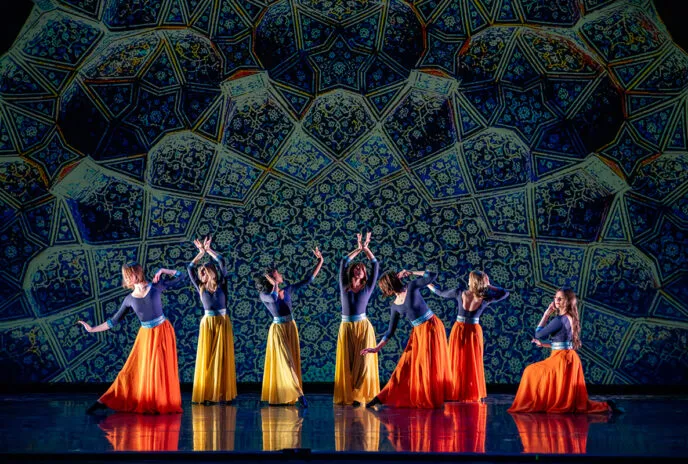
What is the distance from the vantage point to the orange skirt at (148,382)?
8.88m

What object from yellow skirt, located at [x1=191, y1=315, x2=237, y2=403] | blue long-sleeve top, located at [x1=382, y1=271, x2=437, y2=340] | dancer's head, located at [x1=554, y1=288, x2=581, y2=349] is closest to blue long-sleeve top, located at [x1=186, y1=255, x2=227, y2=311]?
yellow skirt, located at [x1=191, y1=315, x2=237, y2=403]

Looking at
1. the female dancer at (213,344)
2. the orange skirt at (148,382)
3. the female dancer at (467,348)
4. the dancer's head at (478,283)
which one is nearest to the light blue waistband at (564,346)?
the dancer's head at (478,283)

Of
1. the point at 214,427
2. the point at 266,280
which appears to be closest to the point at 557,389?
the point at 266,280

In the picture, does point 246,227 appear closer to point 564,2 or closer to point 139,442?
point 564,2

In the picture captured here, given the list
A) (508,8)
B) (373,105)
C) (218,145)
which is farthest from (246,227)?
(508,8)

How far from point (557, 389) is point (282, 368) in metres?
3.23

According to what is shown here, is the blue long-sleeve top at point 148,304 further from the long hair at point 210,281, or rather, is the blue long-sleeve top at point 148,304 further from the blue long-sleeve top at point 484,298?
the blue long-sleeve top at point 484,298

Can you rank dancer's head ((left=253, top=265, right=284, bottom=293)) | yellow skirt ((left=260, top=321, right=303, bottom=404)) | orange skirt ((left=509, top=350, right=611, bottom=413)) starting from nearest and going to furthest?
orange skirt ((left=509, top=350, right=611, bottom=413))
yellow skirt ((left=260, top=321, right=303, bottom=404))
dancer's head ((left=253, top=265, right=284, bottom=293))

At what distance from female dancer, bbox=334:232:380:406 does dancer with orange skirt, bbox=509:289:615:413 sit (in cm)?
192

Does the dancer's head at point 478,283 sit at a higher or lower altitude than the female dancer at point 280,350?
higher

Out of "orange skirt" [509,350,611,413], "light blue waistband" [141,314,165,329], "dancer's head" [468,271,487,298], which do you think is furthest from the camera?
"dancer's head" [468,271,487,298]

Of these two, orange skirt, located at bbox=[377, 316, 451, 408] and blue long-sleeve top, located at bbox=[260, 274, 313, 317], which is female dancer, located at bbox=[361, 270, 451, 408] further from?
blue long-sleeve top, located at bbox=[260, 274, 313, 317]

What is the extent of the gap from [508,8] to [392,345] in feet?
17.6

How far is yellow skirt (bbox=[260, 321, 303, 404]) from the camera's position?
9.89 meters
